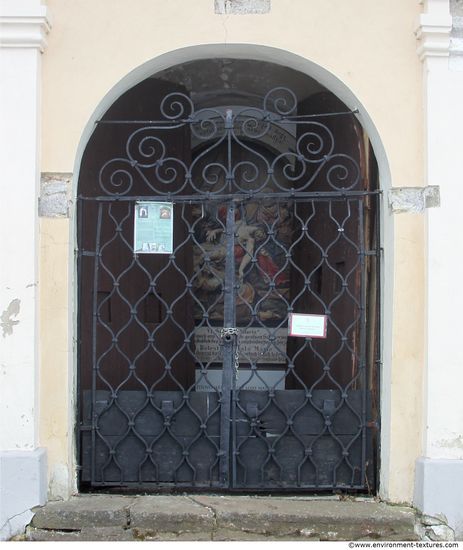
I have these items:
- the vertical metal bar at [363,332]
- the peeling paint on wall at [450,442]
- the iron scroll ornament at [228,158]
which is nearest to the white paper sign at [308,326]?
the vertical metal bar at [363,332]

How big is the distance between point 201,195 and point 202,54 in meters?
0.86

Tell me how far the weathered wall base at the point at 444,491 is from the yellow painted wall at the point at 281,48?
17 centimetres

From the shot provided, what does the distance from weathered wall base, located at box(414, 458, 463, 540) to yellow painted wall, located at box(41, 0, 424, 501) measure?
0.17 metres

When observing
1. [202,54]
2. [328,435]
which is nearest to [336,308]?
[328,435]

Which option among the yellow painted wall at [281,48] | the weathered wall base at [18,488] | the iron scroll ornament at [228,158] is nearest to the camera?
the weathered wall base at [18,488]

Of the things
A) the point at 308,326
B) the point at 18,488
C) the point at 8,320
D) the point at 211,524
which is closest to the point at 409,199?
the point at 308,326

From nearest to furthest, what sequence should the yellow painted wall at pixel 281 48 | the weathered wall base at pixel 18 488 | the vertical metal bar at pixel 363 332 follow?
the weathered wall base at pixel 18 488 → the yellow painted wall at pixel 281 48 → the vertical metal bar at pixel 363 332

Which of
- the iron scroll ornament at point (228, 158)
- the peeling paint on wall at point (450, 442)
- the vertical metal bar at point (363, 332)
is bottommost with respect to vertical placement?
the peeling paint on wall at point (450, 442)

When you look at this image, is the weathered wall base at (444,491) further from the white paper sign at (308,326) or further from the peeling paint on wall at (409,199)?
the peeling paint on wall at (409,199)

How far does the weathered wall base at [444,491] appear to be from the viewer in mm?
4500

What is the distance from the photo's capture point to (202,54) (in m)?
4.87

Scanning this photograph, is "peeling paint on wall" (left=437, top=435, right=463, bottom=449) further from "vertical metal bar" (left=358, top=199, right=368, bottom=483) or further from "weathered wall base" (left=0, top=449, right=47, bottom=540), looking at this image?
"weathered wall base" (left=0, top=449, right=47, bottom=540)

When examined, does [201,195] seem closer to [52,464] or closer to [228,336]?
[228,336]

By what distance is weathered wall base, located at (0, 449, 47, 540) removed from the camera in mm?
4477
